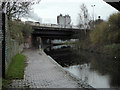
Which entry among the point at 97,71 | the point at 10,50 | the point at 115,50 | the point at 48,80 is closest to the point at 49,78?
the point at 48,80

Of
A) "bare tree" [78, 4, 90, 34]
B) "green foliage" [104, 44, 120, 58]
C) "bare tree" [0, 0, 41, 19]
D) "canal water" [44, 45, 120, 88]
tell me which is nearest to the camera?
"canal water" [44, 45, 120, 88]

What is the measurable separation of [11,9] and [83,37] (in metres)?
30.2

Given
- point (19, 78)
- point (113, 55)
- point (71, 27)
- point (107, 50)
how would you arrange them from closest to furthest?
point (19, 78)
point (113, 55)
point (107, 50)
point (71, 27)

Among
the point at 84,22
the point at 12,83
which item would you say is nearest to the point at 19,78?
the point at 12,83

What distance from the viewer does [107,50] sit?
83.8 feet

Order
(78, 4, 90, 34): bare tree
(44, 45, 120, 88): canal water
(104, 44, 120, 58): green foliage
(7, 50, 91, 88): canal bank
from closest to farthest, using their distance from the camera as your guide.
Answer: (7, 50, 91, 88): canal bank < (44, 45, 120, 88): canal water < (104, 44, 120, 58): green foliage < (78, 4, 90, 34): bare tree

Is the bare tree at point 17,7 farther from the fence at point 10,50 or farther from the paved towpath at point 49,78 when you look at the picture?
the paved towpath at point 49,78

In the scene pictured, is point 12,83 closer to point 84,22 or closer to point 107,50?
point 107,50

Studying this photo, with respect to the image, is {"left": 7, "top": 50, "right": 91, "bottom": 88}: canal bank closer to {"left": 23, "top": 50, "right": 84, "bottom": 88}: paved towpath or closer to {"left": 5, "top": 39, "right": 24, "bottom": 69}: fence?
{"left": 23, "top": 50, "right": 84, "bottom": 88}: paved towpath

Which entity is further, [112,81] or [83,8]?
[83,8]

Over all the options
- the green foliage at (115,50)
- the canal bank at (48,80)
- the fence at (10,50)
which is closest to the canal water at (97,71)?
the canal bank at (48,80)

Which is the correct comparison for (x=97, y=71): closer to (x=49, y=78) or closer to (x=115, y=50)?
(x=49, y=78)

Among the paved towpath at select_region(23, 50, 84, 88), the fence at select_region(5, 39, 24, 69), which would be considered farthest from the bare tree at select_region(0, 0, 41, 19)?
the paved towpath at select_region(23, 50, 84, 88)

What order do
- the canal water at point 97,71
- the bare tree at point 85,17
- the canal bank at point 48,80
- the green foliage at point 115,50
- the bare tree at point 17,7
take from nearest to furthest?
1. the canal bank at point 48,80
2. the canal water at point 97,71
3. the bare tree at point 17,7
4. the green foliage at point 115,50
5. the bare tree at point 85,17
